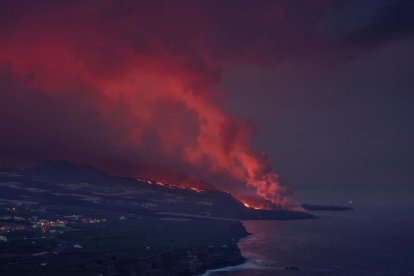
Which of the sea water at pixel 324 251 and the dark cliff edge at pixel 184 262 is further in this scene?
the sea water at pixel 324 251

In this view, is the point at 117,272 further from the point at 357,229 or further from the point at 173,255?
the point at 357,229

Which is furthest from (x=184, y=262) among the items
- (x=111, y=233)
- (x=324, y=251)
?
(x=324, y=251)

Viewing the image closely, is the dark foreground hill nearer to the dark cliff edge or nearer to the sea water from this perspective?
the dark cliff edge

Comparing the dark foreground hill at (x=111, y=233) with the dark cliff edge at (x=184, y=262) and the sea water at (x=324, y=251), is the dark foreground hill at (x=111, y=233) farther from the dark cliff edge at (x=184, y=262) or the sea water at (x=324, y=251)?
the sea water at (x=324, y=251)

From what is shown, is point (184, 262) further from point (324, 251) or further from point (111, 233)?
point (324, 251)

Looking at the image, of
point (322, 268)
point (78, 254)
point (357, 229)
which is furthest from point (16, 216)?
point (357, 229)

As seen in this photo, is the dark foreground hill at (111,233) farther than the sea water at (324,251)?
No

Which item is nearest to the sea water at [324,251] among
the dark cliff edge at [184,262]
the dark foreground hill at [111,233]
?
the dark cliff edge at [184,262]

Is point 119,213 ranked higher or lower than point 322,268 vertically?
higher

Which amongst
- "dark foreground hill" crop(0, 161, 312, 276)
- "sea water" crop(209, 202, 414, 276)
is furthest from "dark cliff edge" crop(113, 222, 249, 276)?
"sea water" crop(209, 202, 414, 276)
